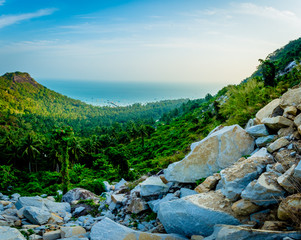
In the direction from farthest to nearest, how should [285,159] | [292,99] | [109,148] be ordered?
[109,148] → [292,99] → [285,159]

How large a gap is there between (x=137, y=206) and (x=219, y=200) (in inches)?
172

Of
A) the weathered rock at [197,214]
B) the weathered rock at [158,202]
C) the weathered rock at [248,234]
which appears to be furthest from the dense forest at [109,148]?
the weathered rock at [248,234]

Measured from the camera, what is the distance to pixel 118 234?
20.4ft

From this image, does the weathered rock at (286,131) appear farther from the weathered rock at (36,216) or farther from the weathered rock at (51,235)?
the weathered rock at (36,216)

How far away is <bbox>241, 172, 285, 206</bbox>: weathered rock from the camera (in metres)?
4.90

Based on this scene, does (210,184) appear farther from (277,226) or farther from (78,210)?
(78,210)

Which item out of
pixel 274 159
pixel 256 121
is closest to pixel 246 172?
pixel 274 159

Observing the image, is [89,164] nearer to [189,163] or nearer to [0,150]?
[0,150]

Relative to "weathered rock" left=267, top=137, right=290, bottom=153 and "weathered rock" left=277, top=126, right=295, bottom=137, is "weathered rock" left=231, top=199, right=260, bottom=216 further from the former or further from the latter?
"weathered rock" left=277, top=126, right=295, bottom=137

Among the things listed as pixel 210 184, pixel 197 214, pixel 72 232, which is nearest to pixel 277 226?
pixel 197 214

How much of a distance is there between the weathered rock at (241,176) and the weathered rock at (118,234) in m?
2.00

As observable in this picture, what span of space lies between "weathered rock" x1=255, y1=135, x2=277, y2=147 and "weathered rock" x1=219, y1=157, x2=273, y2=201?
1.61m

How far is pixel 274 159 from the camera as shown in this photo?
6.42m

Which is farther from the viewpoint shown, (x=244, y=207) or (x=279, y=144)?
(x=279, y=144)
